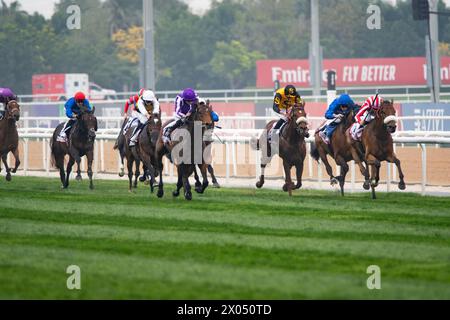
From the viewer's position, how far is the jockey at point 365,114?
61.8 ft

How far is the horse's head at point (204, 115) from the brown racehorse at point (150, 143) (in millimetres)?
2026

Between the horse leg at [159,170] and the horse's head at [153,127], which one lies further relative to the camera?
the horse's head at [153,127]

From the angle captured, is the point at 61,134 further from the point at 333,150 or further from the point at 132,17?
the point at 132,17

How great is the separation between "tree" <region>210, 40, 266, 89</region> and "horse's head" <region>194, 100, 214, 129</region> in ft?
168

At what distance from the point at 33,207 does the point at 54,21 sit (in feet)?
168

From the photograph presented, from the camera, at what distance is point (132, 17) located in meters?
80.9

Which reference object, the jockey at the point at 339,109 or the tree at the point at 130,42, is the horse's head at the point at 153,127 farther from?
the tree at the point at 130,42

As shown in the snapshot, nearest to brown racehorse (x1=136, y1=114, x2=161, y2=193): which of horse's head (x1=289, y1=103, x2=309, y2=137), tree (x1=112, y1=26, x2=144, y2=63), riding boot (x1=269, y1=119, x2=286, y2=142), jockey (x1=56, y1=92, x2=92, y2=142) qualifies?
riding boot (x1=269, y1=119, x2=286, y2=142)

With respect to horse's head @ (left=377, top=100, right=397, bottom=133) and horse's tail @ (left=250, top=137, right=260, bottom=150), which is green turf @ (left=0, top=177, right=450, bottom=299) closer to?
horse's head @ (left=377, top=100, right=397, bottom=133)

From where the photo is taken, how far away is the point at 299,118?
18.8m

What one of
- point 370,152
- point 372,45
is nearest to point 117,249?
point 370,152

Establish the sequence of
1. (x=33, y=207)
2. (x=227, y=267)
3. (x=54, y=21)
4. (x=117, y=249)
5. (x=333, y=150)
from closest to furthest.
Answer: (x=227, y=267) → (x=117, y=249) → (x=33, y=207) → (x=333, y=150) → (x=54, y=21)

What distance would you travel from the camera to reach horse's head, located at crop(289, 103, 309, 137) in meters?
18.7

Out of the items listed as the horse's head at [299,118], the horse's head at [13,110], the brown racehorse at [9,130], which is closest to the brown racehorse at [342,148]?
the horse's head at [299,118]
